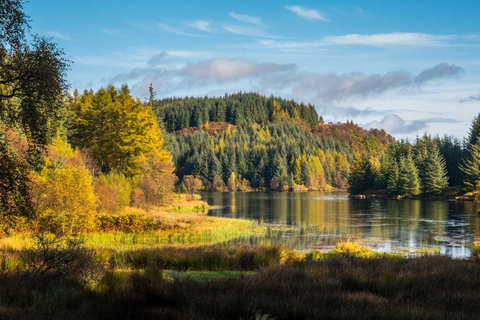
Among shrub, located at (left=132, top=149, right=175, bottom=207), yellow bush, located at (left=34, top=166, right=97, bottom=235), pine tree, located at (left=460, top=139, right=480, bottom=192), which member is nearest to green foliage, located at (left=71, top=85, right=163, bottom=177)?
shrub, located at (left=132, top=149, right=175, bottom=207)

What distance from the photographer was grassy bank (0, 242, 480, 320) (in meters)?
7.98

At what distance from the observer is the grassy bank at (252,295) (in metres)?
7.98

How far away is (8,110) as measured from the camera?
45.4ft

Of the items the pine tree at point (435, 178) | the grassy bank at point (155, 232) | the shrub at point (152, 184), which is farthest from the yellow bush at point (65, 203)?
the pine tree at point (435, 178)

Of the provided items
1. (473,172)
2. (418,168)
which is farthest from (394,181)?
(473,172)

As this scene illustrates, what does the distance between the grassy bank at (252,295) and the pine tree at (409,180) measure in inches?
3348

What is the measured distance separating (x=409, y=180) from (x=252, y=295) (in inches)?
3589

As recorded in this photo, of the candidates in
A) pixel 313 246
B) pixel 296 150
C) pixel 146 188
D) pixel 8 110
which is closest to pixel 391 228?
pixel 313 246

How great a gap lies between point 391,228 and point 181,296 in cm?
3703

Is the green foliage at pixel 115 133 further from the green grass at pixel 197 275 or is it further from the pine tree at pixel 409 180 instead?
the pine tree at pixel 409 180

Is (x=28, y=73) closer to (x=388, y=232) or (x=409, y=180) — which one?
(x=388, y=232)

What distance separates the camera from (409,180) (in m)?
93.2

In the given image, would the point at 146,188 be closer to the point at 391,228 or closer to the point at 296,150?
the point at 391,228

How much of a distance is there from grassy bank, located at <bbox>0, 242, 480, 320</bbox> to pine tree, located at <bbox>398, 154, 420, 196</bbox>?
85041 mm
